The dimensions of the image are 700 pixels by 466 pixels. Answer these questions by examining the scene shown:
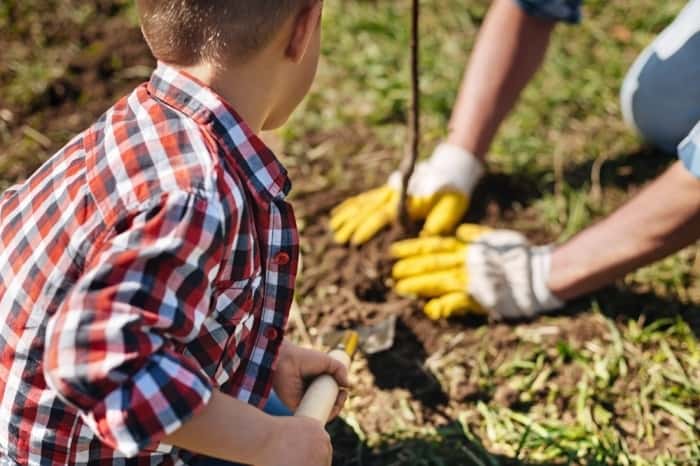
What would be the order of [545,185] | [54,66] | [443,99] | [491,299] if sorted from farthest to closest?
[54,66], [443,99], [545,185], [491,299]

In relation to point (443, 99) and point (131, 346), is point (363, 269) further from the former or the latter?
point (131, 346)

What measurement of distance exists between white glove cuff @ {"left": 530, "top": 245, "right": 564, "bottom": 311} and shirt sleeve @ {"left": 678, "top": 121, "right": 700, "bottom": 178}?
0.43 meters

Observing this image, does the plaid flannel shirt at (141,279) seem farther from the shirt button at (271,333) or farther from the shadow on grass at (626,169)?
the shadow on grass at (626,169)

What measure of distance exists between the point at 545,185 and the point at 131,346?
164cm

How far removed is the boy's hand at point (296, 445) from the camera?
1340 mm

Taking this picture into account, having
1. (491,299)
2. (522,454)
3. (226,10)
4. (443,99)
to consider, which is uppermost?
(226,10)

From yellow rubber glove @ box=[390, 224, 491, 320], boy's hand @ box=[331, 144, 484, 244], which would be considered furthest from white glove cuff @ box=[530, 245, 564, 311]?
boy's hand @ box=[331, 144, 484, 244]

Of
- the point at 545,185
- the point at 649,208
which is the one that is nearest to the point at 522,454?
the point at 649,208

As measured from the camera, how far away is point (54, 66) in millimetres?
2951

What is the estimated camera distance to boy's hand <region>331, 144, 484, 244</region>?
7.89 ft

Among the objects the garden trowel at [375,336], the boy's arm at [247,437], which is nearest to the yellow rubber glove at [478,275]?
the garden trowel at [375,336]

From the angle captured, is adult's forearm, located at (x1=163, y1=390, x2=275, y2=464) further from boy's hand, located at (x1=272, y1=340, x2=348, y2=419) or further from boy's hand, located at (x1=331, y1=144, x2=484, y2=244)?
boy's hand, located at (x1=331, y1=144, x2=484, y2=244)

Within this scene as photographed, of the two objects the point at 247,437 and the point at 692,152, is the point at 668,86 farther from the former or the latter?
the point at 247,437

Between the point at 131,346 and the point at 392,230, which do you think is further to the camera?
the point at 392,230
